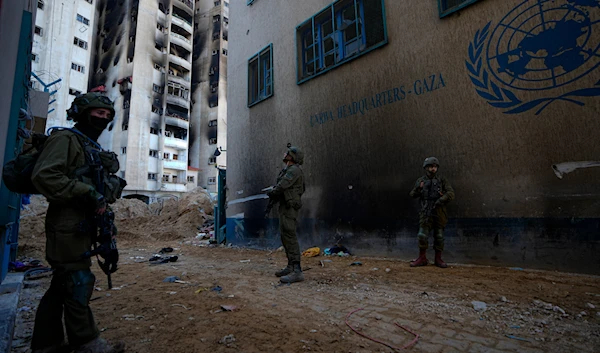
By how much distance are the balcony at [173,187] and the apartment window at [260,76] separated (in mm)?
26066

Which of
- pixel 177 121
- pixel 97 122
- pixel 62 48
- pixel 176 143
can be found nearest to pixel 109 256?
pixel 97 122

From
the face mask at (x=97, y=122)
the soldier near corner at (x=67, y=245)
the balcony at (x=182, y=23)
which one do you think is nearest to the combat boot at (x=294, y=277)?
the soldier near corner at (x=67, y=245)

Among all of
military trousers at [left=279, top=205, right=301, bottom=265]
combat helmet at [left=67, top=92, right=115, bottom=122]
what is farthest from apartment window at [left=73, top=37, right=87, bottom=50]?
combat helmet at [left=67, top=92, right=115, bottom=122]

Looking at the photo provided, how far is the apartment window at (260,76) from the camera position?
8.86m

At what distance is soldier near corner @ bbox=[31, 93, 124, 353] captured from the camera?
76.0 inches

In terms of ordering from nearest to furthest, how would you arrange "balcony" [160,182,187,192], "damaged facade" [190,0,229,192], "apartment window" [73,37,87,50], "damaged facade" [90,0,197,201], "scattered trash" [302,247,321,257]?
1. "scattered trash" [302,247,321,257]
2. "apartment window" [73,37,87,50]
3. "damaged facade" [90,0,197,201]
4. "balcony" [160,182,187,192]
5. "damaged facade" [190,0,229,192]

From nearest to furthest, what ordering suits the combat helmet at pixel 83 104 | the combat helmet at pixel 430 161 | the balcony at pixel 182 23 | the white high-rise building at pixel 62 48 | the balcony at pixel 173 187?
the combat helmet at pixel 83 104
the combat helmet at pixel 430 161
the white high-rise building at pixel 62 48
the balcony at pixel 173 187
the balcony at pixel 182 23

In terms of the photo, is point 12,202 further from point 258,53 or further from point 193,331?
point 258,53

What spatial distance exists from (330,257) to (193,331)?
4261 millimetres

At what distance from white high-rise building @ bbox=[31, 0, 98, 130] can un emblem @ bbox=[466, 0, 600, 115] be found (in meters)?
32.9

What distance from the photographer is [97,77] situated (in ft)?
112

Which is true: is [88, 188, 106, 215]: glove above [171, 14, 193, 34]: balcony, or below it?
below

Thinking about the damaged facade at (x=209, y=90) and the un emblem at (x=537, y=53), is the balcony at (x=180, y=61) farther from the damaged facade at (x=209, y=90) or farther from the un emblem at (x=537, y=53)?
the un emblem at (x=537, y=53)

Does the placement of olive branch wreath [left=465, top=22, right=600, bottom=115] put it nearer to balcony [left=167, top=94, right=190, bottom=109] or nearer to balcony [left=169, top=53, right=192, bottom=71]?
balcony [left=167, top=94, right=190, bottom=109]
